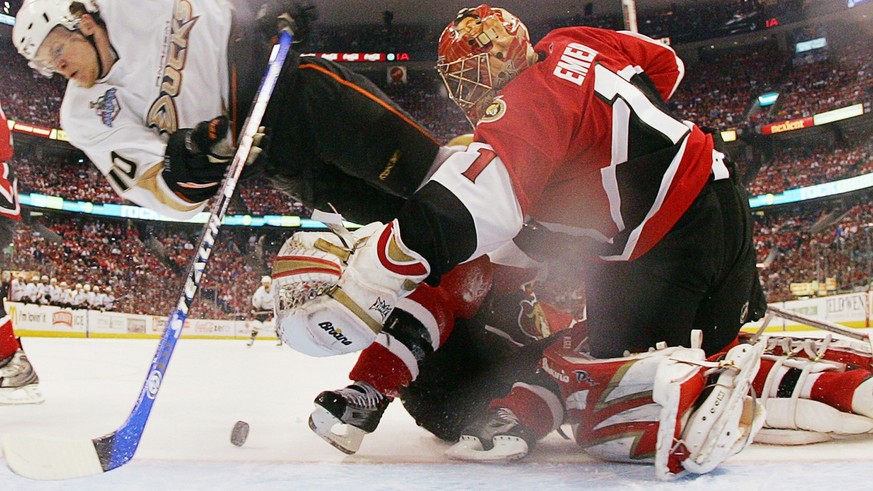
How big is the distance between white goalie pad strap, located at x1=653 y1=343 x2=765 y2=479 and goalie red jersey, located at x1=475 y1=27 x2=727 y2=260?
267mm

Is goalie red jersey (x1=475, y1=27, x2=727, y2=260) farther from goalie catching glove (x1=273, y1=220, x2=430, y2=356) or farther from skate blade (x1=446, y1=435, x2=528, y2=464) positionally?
skate blade (x1=446, y1=435, x2=528, y2=464)

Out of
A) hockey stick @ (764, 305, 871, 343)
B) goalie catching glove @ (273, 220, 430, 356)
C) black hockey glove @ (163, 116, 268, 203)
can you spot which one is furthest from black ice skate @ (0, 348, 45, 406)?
hockey stick @ (764, 305, 871, 343)

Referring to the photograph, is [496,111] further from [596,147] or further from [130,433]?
[130,433]

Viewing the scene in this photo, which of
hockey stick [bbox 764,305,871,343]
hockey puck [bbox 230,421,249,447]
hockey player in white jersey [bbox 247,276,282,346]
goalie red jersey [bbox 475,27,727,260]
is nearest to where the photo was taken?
goalie red jersey [bbox 475,27,727,260]

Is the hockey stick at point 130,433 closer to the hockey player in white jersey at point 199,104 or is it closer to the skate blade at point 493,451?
the hockey player in white jersey at point 199,104

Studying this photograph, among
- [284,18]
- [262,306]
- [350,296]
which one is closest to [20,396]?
[284,18]

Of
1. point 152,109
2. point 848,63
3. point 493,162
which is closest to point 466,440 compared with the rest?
point 493,162

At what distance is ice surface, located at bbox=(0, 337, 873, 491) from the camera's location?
881 mm

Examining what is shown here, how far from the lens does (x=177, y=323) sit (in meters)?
1.09

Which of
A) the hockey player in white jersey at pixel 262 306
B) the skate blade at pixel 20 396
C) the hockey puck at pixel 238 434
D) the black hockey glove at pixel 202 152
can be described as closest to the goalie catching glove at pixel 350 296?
the hockey puck at pixel 238 434

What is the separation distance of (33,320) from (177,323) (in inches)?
243

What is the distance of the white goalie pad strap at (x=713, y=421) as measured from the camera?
911mm

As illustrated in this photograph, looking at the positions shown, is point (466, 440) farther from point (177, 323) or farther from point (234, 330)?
point (234, 330)

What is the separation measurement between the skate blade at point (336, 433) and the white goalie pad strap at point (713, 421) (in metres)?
0.47
